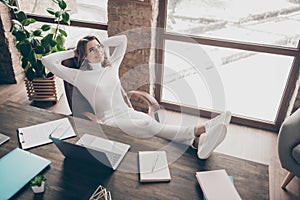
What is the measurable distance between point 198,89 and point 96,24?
122 cm

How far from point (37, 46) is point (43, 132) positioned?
1.29m

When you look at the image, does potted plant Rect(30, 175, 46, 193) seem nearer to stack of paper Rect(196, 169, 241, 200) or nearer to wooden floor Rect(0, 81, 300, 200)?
stack of paper Rect(196, 169, 241, 200)

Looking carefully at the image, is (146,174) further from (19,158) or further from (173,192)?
(19,158)

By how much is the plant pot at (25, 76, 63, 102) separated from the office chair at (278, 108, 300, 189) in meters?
2.13

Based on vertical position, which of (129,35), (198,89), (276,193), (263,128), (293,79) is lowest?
(276,193)

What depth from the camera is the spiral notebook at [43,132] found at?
1538 millimetres

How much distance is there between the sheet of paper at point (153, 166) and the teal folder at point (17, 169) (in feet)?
1.52

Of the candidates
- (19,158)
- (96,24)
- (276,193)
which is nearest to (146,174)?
(19,158)

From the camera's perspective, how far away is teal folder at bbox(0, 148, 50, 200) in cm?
126

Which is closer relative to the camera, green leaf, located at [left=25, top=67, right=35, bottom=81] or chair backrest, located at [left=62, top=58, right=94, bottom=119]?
chair backrest, located at [left=62, top=58, right=94, bottom=119]

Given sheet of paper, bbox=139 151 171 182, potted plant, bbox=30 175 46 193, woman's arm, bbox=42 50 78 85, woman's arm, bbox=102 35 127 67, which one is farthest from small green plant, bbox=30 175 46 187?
woman's arm, bbox=102 35 127 67

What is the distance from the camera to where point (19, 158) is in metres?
1.43

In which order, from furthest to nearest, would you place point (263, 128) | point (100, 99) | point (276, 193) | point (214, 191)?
point (263, 128)
point (276, 193)
point (100, 99)
point (214, 191)

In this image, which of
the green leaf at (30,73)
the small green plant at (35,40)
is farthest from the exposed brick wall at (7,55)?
the green leaf at (30,73)
